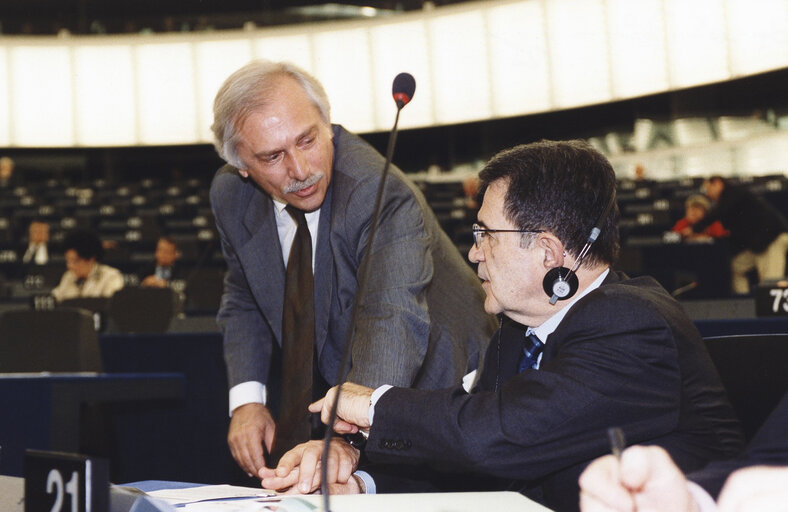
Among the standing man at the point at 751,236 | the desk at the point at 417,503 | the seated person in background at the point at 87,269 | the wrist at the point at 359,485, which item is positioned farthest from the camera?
the standing man at the point at 751,236

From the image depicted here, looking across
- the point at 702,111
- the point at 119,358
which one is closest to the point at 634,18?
the point at 702,111

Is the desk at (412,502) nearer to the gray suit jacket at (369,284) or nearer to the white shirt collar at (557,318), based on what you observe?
the white shirt collar at (557,318)

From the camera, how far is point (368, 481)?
1457 mm

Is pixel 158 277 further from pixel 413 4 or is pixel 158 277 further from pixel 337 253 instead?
pixel 413 4

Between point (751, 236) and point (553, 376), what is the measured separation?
532 centimetres

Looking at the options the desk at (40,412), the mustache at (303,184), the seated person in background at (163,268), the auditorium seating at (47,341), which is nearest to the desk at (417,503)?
the mustache at (303,184)

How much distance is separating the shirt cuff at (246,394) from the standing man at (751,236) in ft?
15.4

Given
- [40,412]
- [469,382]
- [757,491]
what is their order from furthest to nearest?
[40,412] < [469,382] < [757,491]

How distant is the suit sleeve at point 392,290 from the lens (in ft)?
5.39

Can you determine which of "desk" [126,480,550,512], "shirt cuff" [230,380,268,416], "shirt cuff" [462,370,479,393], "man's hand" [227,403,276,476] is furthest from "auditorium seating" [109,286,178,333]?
"desk" [126,480,550,512]

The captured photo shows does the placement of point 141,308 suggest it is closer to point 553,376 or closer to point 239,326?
point 239,326

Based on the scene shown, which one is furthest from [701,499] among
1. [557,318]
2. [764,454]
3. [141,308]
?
[141,308]

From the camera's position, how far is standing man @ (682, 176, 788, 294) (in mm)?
5977

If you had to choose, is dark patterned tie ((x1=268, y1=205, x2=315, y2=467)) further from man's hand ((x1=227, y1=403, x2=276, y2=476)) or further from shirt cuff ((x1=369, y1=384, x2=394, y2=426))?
shirt cuff ((x1=369, y1=384, x2=394, y2=426))
